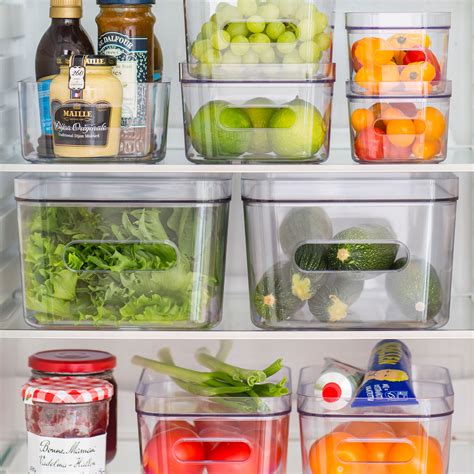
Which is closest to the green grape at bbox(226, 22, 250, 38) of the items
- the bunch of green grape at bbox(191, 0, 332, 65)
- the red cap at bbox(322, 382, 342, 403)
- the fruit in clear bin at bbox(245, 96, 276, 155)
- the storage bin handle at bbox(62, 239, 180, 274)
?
the bunch of green grape at bbox(191, 0, 332, 65)

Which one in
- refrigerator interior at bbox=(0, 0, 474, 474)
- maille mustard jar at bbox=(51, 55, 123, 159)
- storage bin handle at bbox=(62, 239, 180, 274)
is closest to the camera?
maille mustard jar at bbox=(51, 55, 123, 159)

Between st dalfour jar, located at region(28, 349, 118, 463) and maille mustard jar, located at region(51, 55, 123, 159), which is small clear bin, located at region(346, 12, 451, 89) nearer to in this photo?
maille mustard jar, located at region(51, 55, 123, 159)

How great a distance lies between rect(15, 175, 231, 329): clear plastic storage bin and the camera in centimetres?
169

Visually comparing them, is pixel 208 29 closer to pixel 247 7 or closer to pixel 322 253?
pixel 247 7

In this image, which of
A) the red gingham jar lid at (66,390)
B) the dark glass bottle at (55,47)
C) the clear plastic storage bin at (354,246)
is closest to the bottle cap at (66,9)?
the dark glass bottle at (55,47)

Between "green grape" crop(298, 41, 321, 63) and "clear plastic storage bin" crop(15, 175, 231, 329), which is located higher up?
"green grape" crop(298, 41, 321, 63)

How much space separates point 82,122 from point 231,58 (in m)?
0.27

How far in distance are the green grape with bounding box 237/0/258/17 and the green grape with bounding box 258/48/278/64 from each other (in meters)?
0.07

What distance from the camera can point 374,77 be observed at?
5.44 ft

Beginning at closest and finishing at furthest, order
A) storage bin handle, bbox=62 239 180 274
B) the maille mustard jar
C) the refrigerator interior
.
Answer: the maille mustard jar < storage bin handle, bbox=62 239 180 274 < the refrigerator interior

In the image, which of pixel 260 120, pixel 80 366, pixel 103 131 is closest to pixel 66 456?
pixel 80 366

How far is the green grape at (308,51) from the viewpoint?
1.64 m

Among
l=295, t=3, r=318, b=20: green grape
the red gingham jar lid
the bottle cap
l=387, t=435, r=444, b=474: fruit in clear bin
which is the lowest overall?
l=387, t=435, r=444, b=474: fruit in clear bin

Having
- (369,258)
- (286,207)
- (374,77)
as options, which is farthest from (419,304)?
(374,77)
